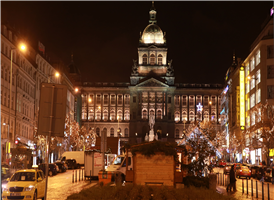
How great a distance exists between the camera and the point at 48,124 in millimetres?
11602

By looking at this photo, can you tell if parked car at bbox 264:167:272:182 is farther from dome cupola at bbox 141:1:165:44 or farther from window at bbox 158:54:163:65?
dome cupola at bbox 141:1:165:44

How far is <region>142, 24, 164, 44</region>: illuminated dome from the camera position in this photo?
5960 inches

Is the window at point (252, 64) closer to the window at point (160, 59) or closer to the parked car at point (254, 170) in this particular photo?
the parked car at point (254, 170)

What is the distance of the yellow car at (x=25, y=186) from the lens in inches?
756

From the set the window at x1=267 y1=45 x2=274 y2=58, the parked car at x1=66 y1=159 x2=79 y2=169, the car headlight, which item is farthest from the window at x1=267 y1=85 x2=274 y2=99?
the car headlight

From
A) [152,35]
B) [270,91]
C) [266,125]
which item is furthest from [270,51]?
[152,35]

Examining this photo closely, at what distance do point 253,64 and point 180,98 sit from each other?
7701cm

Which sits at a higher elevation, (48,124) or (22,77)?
(22,77)

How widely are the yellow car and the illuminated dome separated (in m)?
133

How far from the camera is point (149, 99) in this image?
148m

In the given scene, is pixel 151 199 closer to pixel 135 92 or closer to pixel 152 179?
pixel 152 179

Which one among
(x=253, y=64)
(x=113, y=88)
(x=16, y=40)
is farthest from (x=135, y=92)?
(x=16, y=40)

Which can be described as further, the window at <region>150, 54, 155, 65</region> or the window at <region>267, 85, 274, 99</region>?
the window at <region>150, 54, 155, 65</region>

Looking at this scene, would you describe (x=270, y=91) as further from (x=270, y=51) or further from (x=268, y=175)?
(x=268, y=175)
